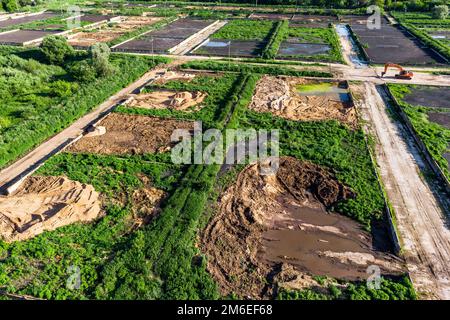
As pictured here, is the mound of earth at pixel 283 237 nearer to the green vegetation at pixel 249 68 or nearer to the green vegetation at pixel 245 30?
the green vegetation at pixel 249 68

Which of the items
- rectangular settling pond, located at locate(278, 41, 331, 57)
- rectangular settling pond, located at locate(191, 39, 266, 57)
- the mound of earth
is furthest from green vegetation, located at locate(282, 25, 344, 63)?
the mound of earth

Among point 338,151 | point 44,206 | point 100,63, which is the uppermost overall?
point 100,63

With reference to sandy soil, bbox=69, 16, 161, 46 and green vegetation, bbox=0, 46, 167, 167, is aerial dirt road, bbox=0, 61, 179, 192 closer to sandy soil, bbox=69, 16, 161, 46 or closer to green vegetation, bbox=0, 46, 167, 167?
green vegetation, bbox=0, 46, 167, 167

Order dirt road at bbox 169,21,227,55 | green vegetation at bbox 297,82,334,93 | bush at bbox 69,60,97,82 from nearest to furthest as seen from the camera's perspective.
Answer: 1. bush at bbox 69,60,97,82
2. green vegetation at bbox 297,82,334,93
3. dirt road at bbox 169,21,227,55

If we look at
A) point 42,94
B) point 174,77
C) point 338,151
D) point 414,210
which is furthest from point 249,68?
point 414,210

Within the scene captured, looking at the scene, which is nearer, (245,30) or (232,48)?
(232,48)

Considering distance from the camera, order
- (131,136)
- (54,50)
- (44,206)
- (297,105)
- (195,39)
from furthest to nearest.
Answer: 1. (195,39)
2. (54,50)
3. (297,105)
4. (131,136)
5. (44,206)

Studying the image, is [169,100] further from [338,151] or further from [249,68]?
[338,151]

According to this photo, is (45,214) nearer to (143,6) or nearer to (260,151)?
(260,151)
